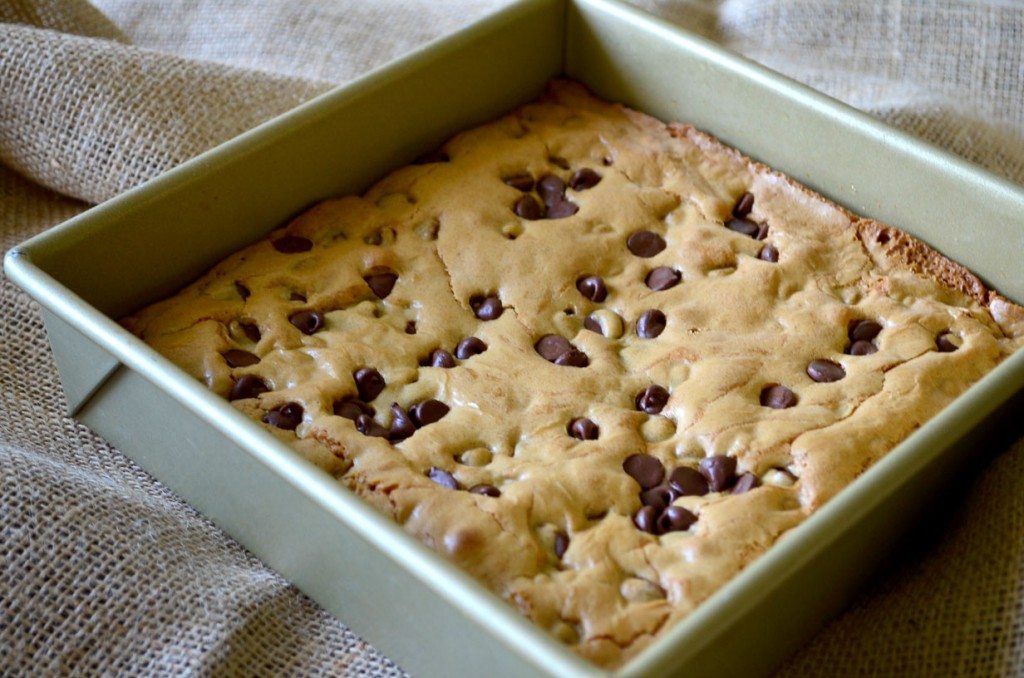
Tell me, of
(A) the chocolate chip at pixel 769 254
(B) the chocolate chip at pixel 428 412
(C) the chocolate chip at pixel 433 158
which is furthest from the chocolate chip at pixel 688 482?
(C) the chocolate chip at pixel 433 158

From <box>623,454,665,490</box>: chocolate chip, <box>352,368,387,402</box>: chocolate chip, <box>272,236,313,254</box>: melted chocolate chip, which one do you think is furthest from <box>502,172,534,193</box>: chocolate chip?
<box>623,454,665,490</box>: chocolate chip

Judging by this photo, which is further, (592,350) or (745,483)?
(592,350)

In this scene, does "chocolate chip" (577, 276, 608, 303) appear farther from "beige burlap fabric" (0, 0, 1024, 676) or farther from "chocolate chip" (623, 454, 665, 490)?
"beige burlap fabric" (0, 0, 1024, 676)

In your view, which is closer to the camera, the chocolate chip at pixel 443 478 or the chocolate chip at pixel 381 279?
the chocolate chip at pixel 443 478

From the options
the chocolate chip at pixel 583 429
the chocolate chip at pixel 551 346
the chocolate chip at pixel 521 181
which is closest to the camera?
the chocolate chip at pixel 583 429

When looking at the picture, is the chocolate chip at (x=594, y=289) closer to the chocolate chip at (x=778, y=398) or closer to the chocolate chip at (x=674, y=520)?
the chocolate chip at (x=778, y=398)

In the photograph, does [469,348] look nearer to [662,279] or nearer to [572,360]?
[572,360]

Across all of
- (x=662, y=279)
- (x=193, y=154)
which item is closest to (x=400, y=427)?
(x=662, y=279)

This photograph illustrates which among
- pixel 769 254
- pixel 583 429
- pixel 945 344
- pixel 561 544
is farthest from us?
pixel 769 254

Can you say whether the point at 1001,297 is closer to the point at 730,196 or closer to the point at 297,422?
the point at 730,196
